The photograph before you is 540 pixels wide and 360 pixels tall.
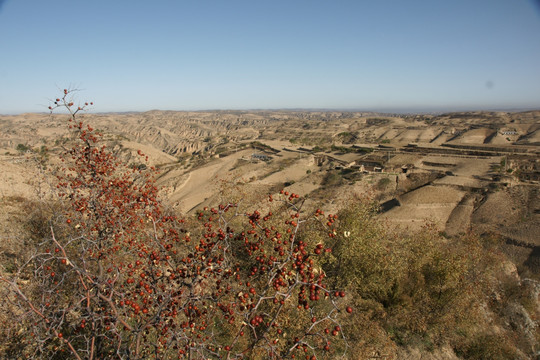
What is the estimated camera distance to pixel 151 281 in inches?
176

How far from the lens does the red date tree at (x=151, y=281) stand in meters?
4.06

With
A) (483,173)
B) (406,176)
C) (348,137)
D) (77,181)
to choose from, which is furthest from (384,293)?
(348,137)

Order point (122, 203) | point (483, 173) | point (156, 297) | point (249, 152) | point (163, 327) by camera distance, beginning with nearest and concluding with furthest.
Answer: point (163, 327)
point (156, 297)
point (122, 203)
point (483, 173)
point (249, 152)

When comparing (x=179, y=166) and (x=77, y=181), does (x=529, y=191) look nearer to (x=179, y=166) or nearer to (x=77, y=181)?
(x=77, y=181)

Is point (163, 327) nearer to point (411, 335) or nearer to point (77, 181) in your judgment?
point (77, 181)

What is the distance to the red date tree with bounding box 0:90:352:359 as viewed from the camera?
13.3 feet

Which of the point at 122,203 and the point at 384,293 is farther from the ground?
the point at 122,203

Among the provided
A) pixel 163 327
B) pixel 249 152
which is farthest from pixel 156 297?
pixel 249 152

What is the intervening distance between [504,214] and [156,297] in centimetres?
3212

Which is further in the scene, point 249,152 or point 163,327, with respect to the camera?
point 249,152

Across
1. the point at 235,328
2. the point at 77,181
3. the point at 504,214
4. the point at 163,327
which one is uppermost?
the point at 77,181

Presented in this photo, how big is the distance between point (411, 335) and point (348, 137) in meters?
76.4

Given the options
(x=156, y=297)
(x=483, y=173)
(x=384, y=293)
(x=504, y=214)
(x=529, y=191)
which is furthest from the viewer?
(x=483, y=173)

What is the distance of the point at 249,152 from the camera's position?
199 feet
